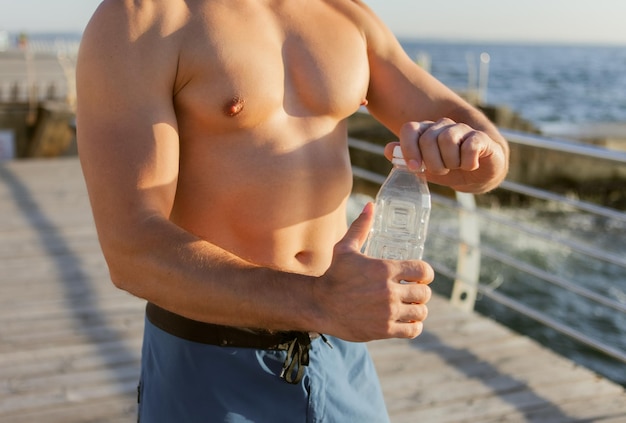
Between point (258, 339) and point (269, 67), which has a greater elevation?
point (269, 67)

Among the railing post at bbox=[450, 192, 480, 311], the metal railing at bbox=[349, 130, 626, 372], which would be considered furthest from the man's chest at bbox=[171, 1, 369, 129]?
the railing post at bbox=[450, 192, 480, 311]

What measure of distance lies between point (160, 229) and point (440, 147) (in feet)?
1.53

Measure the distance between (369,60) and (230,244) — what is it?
0.53 meters

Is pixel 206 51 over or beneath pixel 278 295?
over

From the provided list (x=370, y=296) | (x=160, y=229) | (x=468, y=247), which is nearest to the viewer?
(x=370, y=296)

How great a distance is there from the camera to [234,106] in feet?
4.68

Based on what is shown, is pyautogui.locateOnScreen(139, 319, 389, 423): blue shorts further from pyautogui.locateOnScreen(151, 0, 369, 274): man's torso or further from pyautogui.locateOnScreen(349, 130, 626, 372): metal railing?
pyautogui.locateOnScreen(349, 130, 626, 372): metal railing

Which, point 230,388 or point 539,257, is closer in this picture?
point 230,388

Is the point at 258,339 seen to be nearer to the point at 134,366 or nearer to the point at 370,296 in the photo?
the point at 370,296

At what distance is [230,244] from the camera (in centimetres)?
151

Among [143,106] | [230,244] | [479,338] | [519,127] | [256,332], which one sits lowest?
[519,127]

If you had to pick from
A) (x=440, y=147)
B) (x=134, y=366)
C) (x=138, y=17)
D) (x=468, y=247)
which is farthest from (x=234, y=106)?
(x=468, y=247)

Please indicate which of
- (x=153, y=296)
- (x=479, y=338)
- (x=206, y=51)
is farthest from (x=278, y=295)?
(x=479, y=338)

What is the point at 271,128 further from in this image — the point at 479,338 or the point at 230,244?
the point at 479,338
